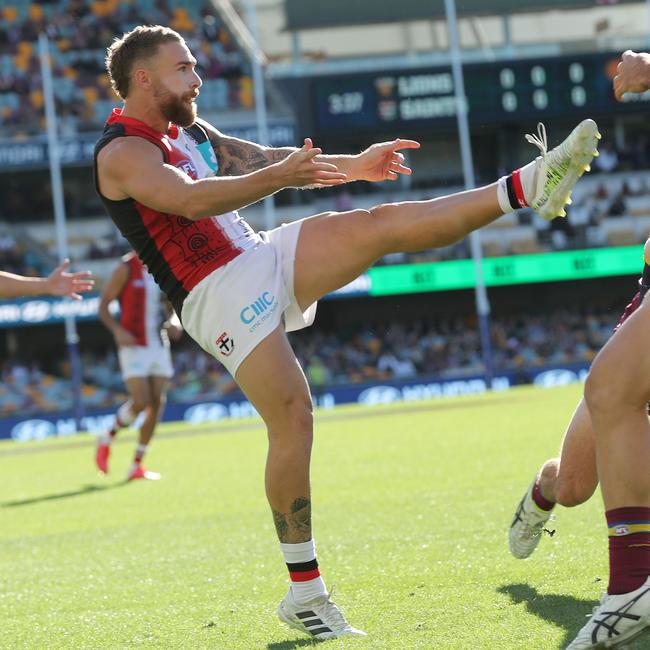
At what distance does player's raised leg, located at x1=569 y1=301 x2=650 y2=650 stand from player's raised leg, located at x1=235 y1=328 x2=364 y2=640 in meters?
1.21

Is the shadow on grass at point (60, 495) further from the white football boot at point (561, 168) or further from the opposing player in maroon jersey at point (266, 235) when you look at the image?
the white football boot at point (561, 168)

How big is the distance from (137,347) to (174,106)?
24.7ft

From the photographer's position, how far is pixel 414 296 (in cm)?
3375

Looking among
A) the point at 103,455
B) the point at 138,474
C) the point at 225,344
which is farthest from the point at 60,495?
the point at 225,344

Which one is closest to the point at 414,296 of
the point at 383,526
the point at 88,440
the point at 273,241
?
the point at 88,440

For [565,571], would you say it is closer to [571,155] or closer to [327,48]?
[571,155]

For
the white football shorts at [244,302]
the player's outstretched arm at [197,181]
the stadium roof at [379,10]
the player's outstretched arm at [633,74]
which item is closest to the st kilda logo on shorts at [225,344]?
the white football shorts at [244,302]

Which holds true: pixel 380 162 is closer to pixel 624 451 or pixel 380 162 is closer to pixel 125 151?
pixel 125 151

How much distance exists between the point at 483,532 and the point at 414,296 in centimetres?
2778

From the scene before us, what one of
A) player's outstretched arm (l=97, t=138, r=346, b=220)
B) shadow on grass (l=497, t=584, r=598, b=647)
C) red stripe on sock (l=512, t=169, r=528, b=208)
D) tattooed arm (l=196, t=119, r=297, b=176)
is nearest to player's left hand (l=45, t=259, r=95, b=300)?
tattooed arm (l=196, t=119, r=297, b=176)

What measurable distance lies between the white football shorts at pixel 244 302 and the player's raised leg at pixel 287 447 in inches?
2.4

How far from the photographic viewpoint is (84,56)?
32250 mm

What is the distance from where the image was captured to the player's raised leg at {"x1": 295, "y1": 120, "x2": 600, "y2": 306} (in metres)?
4.13

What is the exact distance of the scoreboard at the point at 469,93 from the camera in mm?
29875
